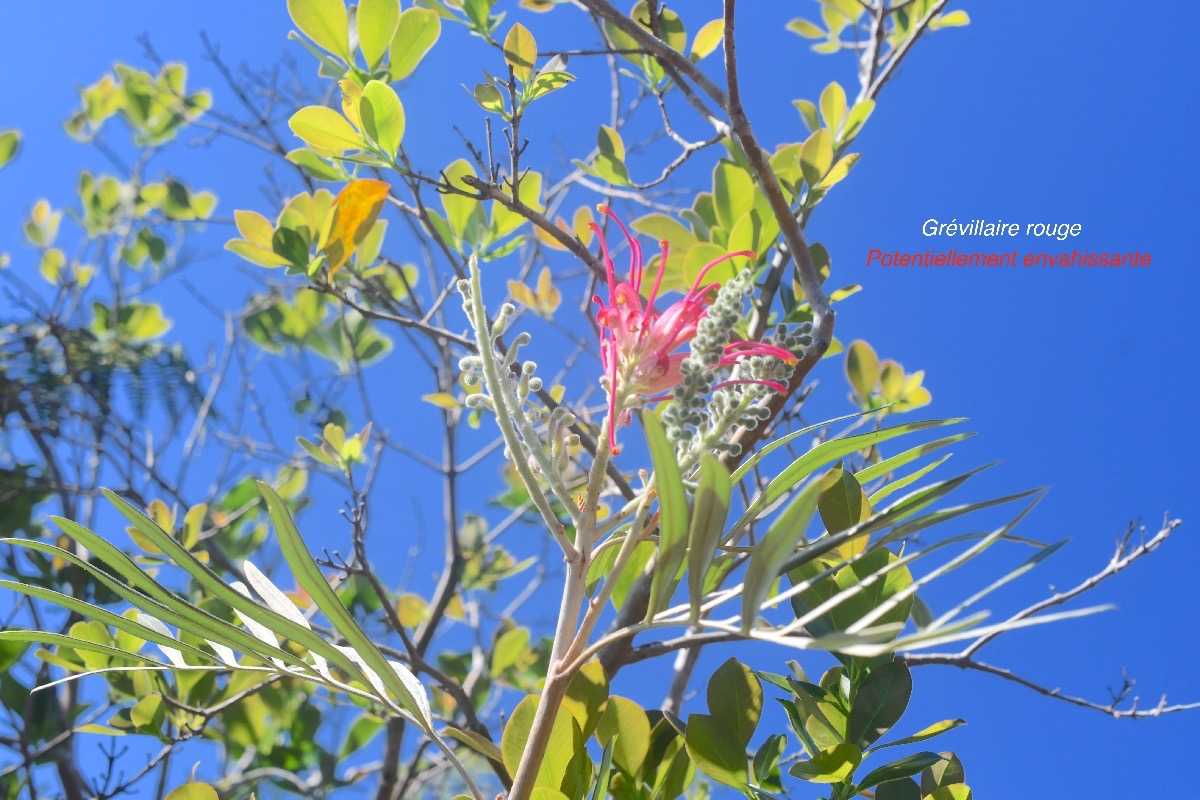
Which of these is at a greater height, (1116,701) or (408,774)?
(1116,701)

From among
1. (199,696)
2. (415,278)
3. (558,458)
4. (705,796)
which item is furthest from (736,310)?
(415,278)

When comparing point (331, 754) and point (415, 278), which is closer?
point (331, 754)

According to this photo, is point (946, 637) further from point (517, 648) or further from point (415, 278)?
point (415, 278)

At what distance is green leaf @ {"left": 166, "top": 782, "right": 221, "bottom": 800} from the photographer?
54 cm

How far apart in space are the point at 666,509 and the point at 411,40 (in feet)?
1.97

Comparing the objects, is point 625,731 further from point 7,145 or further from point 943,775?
point 7,145

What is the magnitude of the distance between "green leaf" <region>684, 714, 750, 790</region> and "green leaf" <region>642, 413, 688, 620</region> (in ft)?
0.47

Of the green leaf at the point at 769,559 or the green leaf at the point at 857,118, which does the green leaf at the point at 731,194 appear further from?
the green leaf at the point at 769,559

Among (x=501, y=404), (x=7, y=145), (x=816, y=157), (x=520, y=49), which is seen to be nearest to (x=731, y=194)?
(x=816, y=157)

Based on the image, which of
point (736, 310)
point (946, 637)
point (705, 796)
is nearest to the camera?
point (946, 637)

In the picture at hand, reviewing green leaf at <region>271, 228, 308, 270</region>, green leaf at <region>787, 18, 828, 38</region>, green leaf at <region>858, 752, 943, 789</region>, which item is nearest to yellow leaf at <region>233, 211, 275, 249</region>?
green leaf at <region>271, 228, 308, 270</region>

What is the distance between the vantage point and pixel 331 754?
131 cm

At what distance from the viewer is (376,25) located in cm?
79

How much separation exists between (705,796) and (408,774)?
16.7 inches
